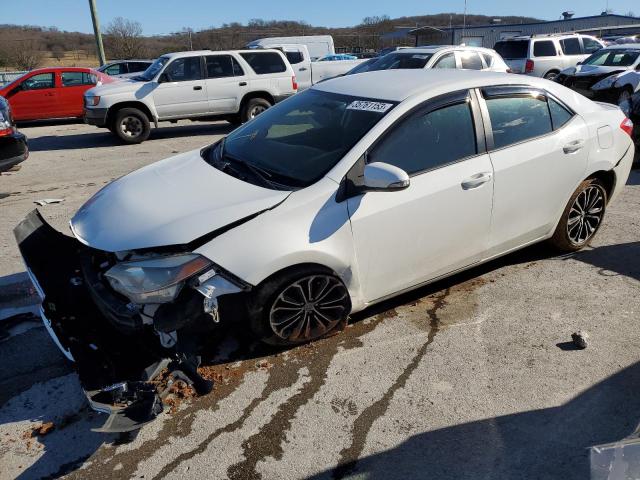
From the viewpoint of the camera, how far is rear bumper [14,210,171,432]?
2.48 m

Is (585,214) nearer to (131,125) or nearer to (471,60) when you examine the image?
(471,60)

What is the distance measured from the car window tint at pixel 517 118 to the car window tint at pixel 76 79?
41.4 feet

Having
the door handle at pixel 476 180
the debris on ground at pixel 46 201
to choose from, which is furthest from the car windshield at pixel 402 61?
the door handle at pixel 476 180

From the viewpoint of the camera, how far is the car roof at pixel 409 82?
3.62 meters

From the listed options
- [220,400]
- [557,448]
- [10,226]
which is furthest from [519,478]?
[10,226]

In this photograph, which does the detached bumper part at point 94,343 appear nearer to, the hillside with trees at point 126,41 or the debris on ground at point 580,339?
the debris on ground at point 580,339

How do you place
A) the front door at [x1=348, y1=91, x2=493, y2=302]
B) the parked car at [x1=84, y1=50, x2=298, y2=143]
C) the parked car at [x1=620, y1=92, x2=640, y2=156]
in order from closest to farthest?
the front door at [x1=348, y1=91, x2=493, y2=302] → the parked car at [x1=620, y1=92, x2=640, y2=156] → the parked car at [x1=84, y1=50, x2=298, y2=143]

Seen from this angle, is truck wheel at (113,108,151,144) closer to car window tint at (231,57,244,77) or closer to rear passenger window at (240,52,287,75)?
car window tint at (231,57,244,77)

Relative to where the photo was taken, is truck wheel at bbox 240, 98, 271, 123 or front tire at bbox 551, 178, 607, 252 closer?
front tire at bbox 551, 178, 607, 252

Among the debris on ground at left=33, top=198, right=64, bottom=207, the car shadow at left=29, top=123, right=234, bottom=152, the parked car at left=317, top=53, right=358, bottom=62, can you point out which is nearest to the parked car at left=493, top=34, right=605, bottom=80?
the parked car at left=317, top=53, right=358, bottom=62

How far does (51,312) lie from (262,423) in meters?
1.35

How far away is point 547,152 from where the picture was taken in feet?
13.0

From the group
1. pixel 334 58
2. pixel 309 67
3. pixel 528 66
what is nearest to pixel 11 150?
pixel 309 67

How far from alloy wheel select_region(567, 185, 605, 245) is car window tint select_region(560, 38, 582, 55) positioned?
15.1 m
